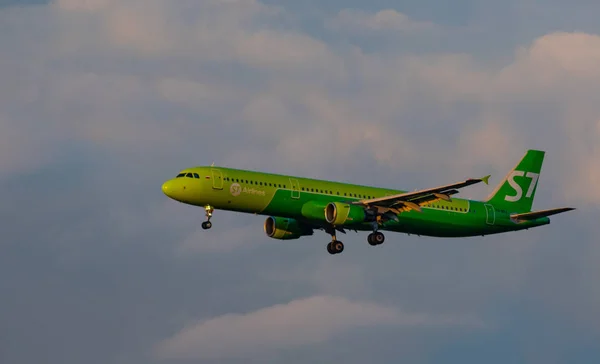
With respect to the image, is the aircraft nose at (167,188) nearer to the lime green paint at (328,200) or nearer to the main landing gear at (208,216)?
the lime green paint at (328,200)

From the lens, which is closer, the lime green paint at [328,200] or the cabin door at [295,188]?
the lime green paint at [328,200]

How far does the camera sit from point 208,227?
305ft

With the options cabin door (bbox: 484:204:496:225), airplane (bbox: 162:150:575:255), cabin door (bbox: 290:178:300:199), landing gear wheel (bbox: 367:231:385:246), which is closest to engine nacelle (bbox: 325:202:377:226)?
airplane (bbox: 162:150:575:255)

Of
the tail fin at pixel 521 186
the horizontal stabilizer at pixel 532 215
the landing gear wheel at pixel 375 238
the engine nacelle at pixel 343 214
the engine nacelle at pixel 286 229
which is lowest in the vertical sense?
the landing gear wheel at pixel 375 238

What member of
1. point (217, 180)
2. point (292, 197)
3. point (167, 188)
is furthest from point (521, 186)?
point (167, 188)

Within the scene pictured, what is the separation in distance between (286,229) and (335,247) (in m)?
4.48

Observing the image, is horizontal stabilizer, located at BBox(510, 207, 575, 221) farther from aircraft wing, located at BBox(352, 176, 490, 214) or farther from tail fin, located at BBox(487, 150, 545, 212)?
aircraft wing, located at BBox(352, 176, 490, 214)

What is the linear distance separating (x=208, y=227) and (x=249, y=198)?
142 inches

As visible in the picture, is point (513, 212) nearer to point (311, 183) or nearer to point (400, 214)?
point (400, 214)

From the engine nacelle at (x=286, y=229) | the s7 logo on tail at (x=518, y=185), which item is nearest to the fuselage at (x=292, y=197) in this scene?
the engine nacelle at (x=286, y=229)

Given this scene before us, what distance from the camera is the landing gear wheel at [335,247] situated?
101250 millimetres

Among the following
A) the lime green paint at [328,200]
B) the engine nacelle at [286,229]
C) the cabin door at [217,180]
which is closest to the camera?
the cabin door at [217,180]

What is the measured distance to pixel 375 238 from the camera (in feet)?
327

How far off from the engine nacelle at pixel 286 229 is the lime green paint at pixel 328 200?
0.62m
